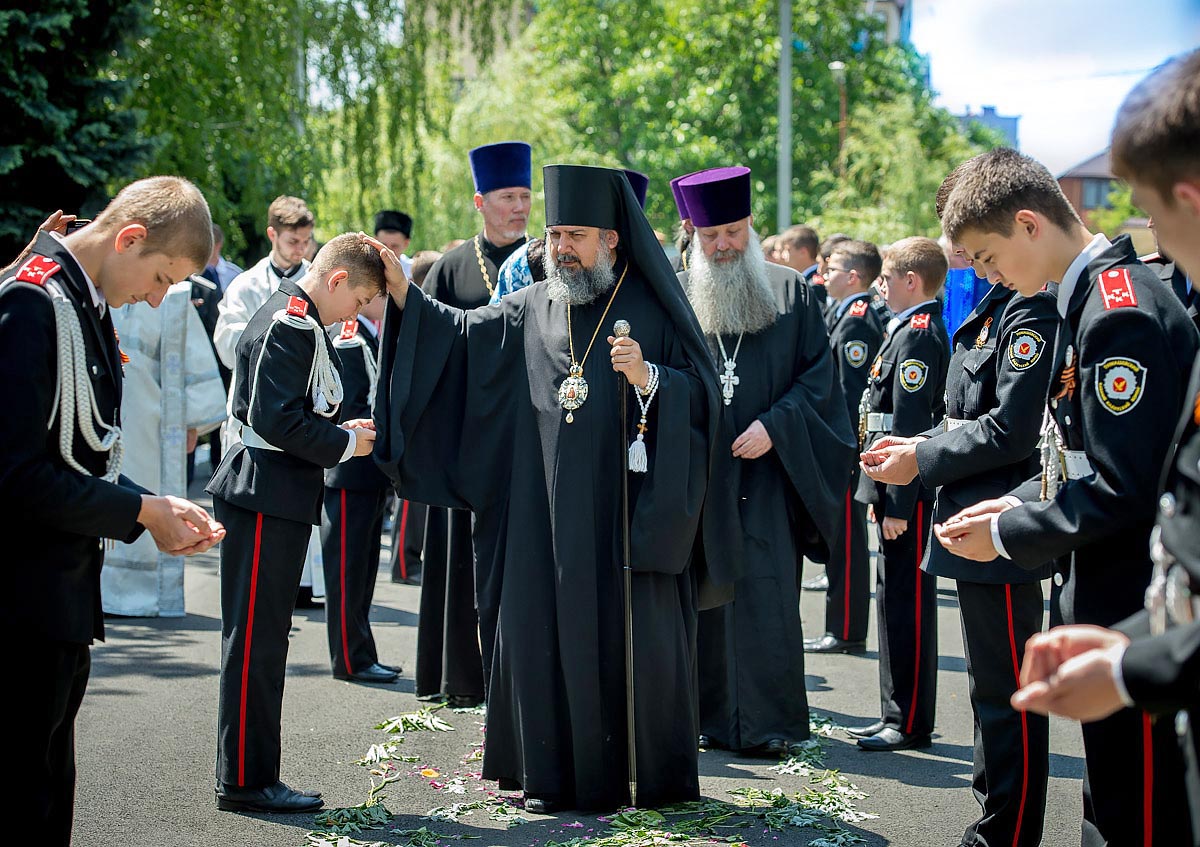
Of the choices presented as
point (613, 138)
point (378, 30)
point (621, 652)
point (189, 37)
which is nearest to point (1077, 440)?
point (621, 652)

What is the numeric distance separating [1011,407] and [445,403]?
2089mm

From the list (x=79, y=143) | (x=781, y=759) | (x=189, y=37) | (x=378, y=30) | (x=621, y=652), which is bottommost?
(x=781, y=759)

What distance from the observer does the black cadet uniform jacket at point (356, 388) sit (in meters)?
6.74

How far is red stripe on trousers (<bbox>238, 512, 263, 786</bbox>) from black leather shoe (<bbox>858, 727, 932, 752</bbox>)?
265 centimetres

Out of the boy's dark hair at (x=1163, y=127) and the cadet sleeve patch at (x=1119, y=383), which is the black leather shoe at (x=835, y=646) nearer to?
the cadet sleeve patch at (x=1119, y=383)

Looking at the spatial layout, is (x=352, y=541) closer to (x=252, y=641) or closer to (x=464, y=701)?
(x=464, y=701)

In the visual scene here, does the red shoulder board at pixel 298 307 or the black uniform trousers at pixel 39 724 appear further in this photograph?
the red shoulder board at pixel 298 307

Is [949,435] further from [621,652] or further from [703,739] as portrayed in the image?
[703,739]

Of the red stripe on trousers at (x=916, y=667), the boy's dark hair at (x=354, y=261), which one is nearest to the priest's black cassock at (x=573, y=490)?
the boy's dark hair at (x=354, y=261)

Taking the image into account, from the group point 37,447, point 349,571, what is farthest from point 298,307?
point 349,571

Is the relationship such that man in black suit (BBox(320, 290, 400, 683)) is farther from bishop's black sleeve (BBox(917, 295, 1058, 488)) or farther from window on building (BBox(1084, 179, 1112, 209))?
window on building (BBox(1084, 179, 1112, 209))

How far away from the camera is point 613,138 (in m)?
39.2

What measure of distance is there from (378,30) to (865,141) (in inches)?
680

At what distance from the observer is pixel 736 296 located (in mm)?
5727
